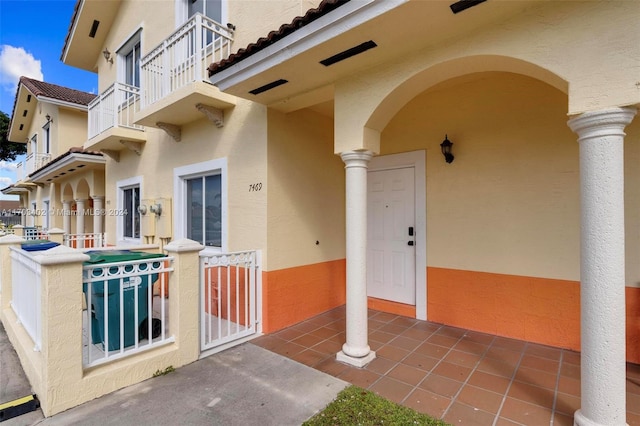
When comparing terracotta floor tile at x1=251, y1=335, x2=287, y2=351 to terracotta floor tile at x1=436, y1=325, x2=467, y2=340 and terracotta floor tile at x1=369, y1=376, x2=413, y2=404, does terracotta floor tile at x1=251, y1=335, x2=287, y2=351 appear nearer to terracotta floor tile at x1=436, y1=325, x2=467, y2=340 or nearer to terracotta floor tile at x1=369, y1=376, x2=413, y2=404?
terracotta floor tile at x1=369, y1=376, x2=413, y2=404

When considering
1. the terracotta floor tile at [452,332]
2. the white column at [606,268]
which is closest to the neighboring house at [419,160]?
the white column at [606,268]

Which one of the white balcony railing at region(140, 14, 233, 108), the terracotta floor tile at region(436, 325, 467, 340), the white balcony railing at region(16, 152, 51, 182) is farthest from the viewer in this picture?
the white balcony railing at region(16, 152, 51, 182)

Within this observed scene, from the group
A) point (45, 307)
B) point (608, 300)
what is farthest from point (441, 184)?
point (45, 307)

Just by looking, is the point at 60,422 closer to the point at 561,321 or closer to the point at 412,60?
the point at 412,60

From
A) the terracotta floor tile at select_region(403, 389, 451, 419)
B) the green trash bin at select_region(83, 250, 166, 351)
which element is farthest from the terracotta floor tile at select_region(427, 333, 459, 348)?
the green trash bin at select_region(83, 250, 166, 351)

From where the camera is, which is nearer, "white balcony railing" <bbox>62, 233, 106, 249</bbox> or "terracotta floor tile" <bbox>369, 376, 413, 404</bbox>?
"terracotta floor tile" <bbox>369, 376, 413, 404</bbox>

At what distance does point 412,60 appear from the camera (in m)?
3.30

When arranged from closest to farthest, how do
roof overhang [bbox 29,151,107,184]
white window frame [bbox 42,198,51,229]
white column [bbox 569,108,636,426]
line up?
white column [bbox 569,108,636,426] → roof overhang [bbox 29,151,107,184] → white window frame [bbox 42,198,51,229]

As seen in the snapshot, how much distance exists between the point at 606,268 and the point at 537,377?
1737mm

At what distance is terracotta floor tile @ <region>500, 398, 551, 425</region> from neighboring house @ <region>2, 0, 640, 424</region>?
331mm

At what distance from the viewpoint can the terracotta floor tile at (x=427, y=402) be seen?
2859mm

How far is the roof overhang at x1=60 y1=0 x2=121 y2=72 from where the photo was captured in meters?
8.82

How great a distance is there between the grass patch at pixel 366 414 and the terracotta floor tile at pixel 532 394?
1.00 meters

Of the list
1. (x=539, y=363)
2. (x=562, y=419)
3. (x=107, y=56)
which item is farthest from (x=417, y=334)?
(x=107, y=56)
